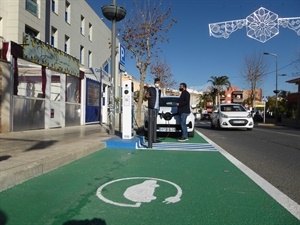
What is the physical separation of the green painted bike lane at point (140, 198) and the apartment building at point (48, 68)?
6.93m

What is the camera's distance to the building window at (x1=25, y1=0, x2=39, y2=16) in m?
18.0

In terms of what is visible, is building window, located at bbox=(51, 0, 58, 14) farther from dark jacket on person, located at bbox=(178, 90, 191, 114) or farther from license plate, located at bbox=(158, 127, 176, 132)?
dark jacket on person, located at bbox=(178, 90, 191, 114)

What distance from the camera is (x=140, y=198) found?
3848 mm

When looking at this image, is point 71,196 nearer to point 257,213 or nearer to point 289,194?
point 257,213

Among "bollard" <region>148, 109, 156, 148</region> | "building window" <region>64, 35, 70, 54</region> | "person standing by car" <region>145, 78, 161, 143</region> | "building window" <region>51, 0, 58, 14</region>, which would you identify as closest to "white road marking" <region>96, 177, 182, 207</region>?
"bollard" <region>148, 109, 156, 148</region>

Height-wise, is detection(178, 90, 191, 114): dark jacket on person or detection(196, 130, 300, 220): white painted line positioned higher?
detection(178, 90, 191, 114): dark jacket on person

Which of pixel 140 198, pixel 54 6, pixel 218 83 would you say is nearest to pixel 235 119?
pixel 140 198

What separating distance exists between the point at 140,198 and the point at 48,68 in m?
11.6

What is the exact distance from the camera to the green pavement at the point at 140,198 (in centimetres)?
317

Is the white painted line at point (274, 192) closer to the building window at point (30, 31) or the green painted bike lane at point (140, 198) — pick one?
the green painted bike lane at point (140, 198)

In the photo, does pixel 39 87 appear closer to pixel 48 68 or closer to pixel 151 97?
pixel 48 68

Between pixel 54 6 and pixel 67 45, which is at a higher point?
pixel 54 6

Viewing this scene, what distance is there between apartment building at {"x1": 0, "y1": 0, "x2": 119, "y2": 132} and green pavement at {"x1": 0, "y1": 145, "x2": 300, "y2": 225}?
693cm

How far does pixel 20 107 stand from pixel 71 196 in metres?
8.83
